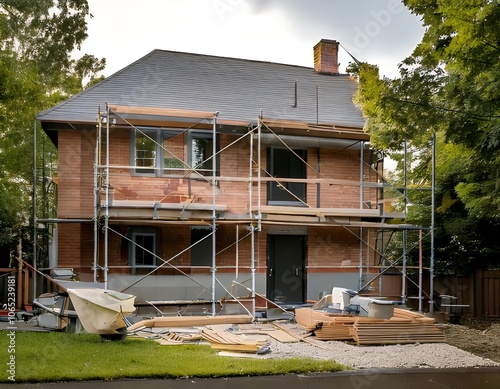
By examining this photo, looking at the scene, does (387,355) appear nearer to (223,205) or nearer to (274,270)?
(223,205)

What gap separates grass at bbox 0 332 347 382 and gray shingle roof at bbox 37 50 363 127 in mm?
7963

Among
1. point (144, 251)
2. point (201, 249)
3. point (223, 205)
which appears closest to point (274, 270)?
point (201, 249)

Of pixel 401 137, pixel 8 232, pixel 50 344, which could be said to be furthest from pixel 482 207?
pixel 8 232

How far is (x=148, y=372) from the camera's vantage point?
32.2 ft

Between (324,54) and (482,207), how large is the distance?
11.1 m

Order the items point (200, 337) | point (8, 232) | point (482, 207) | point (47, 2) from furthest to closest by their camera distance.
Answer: point (8, 232) → point (47, 2) → point (482, 207) → point (200, 337)

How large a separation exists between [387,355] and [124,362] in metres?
5.35

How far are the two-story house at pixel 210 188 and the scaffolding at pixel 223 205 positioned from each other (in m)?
0.05

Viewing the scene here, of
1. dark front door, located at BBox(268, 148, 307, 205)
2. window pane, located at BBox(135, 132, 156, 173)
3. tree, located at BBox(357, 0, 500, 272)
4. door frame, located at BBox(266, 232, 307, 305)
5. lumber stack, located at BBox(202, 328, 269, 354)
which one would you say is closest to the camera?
tree, located at BBox(357, 0, 500, 272)

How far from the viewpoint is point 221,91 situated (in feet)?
66.5

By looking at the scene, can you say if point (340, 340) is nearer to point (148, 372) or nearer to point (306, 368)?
point (306, 368)

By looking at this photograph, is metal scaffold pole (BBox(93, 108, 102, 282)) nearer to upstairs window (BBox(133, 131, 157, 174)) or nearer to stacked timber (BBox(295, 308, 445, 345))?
upstairs window (BBox(133, 131, 157, 174))

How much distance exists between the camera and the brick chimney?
76.9 feet

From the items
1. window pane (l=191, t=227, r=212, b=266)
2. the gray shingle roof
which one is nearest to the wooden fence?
the gray shingle roof
